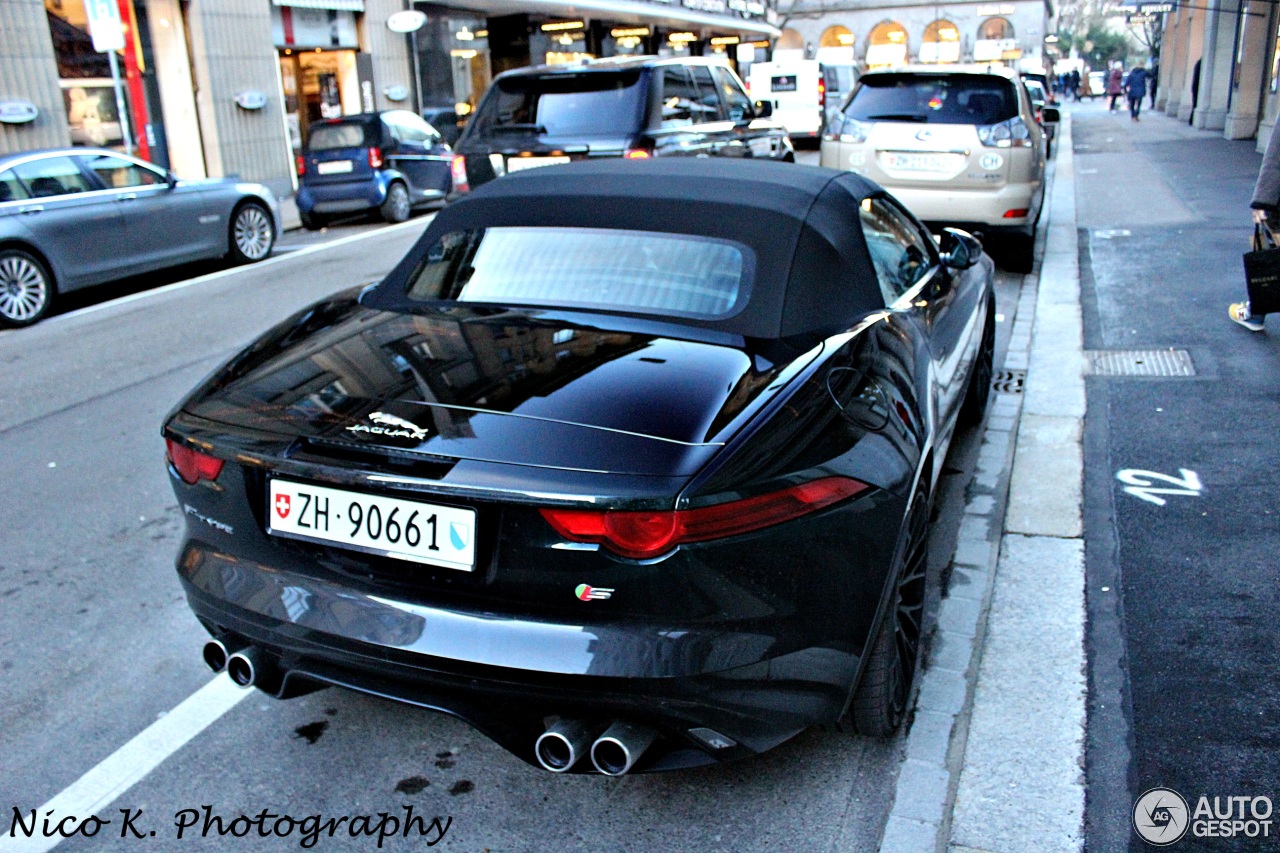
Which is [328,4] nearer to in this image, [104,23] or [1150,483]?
[104,23]

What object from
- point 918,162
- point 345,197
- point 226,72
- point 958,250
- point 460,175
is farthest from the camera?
point 226,72

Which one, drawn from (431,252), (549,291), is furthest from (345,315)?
(549,291)

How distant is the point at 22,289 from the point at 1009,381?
8455 mm

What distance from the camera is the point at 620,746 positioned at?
251 centimetres

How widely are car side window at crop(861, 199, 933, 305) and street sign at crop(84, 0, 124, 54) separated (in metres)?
12.3

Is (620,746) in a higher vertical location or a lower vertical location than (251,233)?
higher

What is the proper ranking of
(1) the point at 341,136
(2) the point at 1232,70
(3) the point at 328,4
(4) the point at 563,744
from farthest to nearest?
(2) the point at 1232,70
(3) the point at 328,4
(1) the point at 341,136
(4) the point at 563,744

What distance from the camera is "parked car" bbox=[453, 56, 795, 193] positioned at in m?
9.99

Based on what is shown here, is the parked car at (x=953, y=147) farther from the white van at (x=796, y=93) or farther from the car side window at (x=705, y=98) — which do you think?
the white van at (x=796, y=93)

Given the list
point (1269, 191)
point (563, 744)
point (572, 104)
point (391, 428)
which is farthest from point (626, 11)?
point (563, 744)

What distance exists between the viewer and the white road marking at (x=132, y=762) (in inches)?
115

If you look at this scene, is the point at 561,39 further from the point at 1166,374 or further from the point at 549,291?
the point at 549,291

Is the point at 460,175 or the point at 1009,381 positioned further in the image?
the point at 460,175

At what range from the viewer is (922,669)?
3607 millimetres
